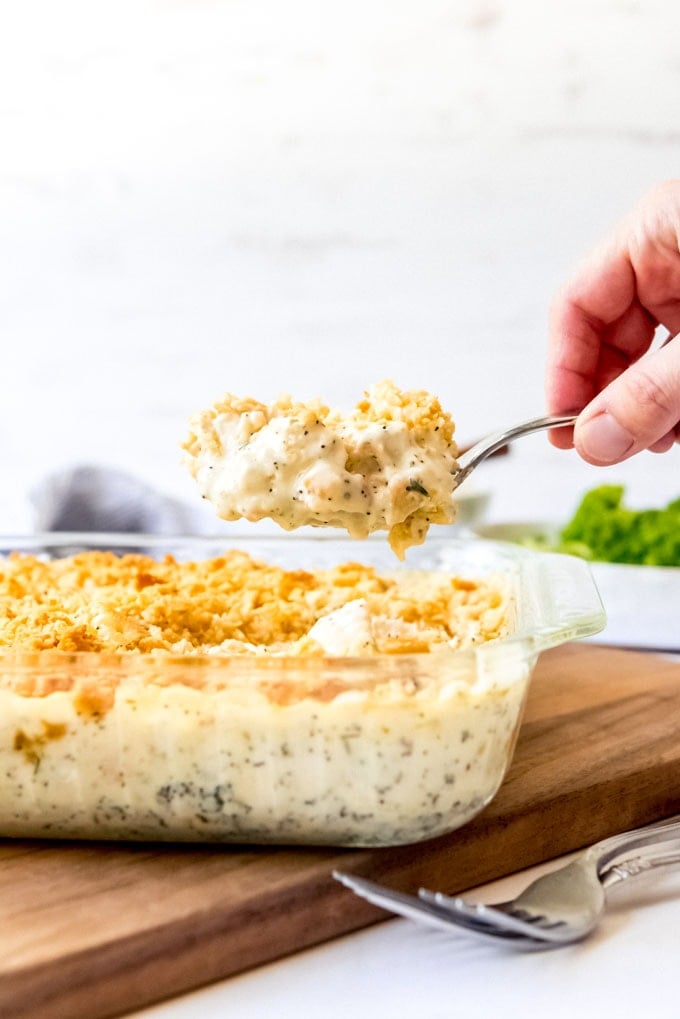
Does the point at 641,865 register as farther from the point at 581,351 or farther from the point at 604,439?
the point at 581,351

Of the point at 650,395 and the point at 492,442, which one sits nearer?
the point at 650,395

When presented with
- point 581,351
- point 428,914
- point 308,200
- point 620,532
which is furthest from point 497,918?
point 308,200

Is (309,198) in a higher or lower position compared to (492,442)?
higher

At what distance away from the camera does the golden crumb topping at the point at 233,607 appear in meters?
1.61

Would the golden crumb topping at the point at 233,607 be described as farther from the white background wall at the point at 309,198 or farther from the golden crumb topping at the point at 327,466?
the white background wall at the point at 309,198

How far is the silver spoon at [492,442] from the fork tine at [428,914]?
65 cm

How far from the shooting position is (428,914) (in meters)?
1.20

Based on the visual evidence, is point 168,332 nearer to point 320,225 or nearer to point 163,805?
point 320,225

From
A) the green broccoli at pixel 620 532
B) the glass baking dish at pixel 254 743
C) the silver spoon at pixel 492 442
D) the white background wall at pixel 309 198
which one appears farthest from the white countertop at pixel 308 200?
the glass baking dish at pixel 254 743

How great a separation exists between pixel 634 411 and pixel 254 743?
65cm

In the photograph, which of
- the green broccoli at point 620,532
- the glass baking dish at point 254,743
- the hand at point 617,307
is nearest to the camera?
the glass baking dish at point 254,743

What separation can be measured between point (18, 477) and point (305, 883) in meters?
4.00

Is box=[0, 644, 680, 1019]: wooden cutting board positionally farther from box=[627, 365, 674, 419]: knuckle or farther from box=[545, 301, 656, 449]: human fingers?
box=[545, 301, 656, 449]: human fingers

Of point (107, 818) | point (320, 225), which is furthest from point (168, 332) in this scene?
point (107, 818)
